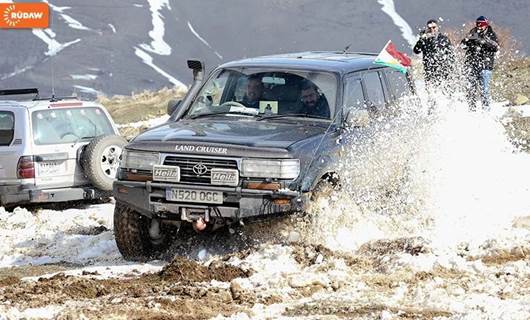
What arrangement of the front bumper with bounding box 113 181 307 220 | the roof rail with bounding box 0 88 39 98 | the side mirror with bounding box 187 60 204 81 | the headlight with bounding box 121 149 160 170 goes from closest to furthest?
the front bumper with bounding box 113 181 307 220, the headlight with bounding box 121 149 160 170, the side mirror with bounding box 187 60 204 81, the roof rail with bounding box 0 88 39 98

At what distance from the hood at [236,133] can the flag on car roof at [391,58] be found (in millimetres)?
1668

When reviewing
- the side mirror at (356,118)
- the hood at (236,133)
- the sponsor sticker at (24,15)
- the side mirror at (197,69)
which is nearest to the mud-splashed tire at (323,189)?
the hood at (236,133)

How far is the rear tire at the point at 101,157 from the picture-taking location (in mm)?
13562

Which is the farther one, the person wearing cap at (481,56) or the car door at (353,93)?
the person wearing cap at (481,56)

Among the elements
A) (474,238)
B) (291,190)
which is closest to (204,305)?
(291,190)

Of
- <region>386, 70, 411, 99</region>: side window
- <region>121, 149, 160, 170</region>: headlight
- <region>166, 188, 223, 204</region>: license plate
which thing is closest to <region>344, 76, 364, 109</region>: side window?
<region>386, 70, 411, 99</region>: side window

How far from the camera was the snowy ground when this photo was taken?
732cm

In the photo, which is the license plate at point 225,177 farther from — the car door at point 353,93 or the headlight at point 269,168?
the car door at point 353,93

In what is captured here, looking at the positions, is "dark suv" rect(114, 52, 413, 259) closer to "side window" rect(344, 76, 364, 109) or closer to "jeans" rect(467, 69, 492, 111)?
"side window" rect(344, 76, 364, 109)

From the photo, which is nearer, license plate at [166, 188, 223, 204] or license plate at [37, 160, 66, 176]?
license plate at [166, 188, 223, 204]

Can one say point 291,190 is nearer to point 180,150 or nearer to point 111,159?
point 180,150

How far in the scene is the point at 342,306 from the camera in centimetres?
729

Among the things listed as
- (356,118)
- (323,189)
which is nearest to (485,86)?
(356,118)

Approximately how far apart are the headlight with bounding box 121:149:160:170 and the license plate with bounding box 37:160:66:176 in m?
4.13
